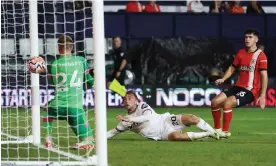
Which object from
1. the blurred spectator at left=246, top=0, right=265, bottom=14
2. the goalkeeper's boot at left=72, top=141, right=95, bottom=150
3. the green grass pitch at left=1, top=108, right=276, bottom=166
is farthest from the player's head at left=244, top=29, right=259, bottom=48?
the blurred spectator at left=246, top=0, right=265, bottom=14

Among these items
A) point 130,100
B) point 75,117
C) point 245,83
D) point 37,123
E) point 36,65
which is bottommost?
point 37,123

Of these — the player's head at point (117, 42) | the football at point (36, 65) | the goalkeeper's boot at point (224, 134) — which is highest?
the player's head at point (117, 42)

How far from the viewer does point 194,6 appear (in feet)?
80.6

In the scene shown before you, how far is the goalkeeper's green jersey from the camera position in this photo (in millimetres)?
12812

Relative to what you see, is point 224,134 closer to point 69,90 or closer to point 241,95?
point 241,95

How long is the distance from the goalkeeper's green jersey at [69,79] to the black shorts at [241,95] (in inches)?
130

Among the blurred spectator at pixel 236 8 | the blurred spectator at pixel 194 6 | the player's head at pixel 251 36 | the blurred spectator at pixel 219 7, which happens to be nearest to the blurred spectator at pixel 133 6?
the blurred spectator at pixel 194 6

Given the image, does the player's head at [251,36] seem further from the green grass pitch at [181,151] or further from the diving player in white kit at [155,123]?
the diving player in white kit at [155,123]

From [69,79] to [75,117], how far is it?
524 mm

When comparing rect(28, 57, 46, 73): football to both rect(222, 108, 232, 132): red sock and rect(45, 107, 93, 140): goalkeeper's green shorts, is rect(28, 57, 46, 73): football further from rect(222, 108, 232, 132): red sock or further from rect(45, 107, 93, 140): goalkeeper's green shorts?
rect(222, 108, 232, 132): red sock

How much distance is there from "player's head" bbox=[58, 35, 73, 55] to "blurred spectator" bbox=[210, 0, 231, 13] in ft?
40.2

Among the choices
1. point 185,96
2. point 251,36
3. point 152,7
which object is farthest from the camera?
point 152,7

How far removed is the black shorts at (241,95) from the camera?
1538 centimetres

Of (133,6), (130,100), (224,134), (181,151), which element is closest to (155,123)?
(130,100)
